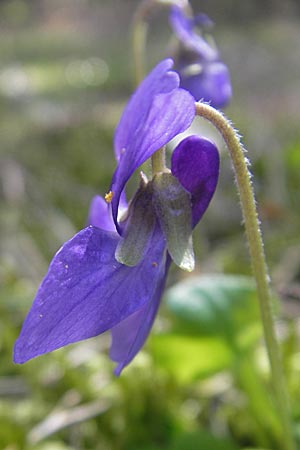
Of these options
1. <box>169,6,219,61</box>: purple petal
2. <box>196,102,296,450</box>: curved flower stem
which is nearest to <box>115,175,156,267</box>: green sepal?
<box>196,102,296,450</box>: curved flower stem

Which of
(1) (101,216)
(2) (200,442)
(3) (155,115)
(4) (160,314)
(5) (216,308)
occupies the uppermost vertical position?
(3) (155,115)

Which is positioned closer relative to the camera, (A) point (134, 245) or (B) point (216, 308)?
(A) point (134, 245)

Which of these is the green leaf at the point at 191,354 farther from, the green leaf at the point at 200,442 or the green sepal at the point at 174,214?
the green sepal at the point at 174,214

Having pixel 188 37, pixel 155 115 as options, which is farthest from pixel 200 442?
pixel 188 37

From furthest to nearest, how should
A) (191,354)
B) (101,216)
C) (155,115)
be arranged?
(191,354) → (101,216) → (155,115)

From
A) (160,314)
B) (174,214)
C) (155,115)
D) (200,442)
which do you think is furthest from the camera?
(160,314)

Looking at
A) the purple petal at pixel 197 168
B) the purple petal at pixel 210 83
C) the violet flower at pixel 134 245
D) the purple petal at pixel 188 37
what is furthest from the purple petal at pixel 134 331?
the purple petal at pixel 188 37

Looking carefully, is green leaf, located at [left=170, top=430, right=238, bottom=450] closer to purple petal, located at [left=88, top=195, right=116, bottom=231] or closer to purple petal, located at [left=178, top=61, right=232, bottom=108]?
purple petal, located at [left=88, top=195, right=116, bottom=231]

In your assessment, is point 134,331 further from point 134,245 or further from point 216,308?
point 216,308
